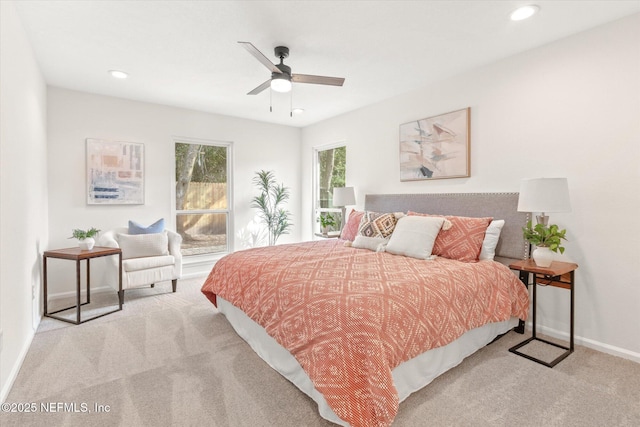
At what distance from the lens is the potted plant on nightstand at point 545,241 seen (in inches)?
96.6

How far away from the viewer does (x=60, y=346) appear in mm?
2574

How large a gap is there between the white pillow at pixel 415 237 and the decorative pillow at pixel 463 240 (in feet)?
0.35

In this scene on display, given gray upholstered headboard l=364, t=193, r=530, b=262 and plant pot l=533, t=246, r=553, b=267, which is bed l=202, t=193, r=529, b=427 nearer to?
gray upholstered headboard l=364, t=193, r=530, b=262

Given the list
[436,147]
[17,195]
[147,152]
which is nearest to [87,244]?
[17,195]

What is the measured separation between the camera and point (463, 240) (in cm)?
292

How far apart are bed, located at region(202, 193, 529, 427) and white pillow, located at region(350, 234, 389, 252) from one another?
0.21 m

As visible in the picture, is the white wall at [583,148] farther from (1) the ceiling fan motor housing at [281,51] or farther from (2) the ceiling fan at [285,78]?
(1) the ceiling fan motor housing at [281,51]

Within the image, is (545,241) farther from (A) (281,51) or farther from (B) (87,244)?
(B) (87,244)

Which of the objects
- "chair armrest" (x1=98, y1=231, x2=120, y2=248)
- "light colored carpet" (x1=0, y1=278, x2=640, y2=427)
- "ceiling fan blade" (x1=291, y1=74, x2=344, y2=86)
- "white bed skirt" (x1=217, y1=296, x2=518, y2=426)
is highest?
"ceiling fan blade" (x1=291, y1=74, x2=344, y2=86)

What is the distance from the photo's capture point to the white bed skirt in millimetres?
1816

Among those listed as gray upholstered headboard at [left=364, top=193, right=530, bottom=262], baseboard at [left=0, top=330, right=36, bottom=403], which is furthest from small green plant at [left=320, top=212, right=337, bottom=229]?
baseboard at [left=0, top=330, right=36, bottom=403]

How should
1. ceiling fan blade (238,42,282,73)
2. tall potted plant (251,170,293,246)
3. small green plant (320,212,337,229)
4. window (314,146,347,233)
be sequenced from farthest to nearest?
tall potted plant (251,170,293,246) < window (314,146,347,233) < small green plant (320,212,337,229) < ceiling fan blade (238,42,282,73)

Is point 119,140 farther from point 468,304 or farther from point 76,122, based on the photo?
point 468,304

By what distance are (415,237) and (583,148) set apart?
154 centimetres
